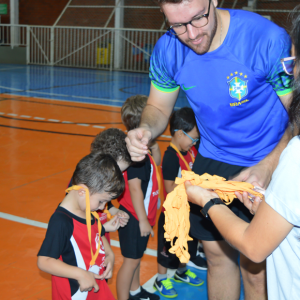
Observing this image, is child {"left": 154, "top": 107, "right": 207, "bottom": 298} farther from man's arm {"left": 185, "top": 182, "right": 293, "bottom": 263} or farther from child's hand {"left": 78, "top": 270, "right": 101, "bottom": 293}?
man's arm {"left": 185, "top": 182, "right": 293, "bottom": 263}

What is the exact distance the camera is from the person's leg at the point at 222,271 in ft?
7.35

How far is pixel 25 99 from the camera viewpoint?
386 inches

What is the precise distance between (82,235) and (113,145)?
2.19ft

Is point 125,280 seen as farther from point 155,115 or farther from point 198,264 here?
point 155,115

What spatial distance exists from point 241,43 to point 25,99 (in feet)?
28.6

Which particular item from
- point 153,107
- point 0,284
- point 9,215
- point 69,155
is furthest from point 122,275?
point 69,155

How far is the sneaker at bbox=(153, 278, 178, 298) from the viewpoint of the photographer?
274 centimetres

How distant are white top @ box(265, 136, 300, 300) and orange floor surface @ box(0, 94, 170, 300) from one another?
1674 mm

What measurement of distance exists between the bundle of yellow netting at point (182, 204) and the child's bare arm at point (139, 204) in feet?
2.70

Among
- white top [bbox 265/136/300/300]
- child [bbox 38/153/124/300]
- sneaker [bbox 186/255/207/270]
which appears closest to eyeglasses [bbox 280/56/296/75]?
white top [bbox 265/136/300/300]

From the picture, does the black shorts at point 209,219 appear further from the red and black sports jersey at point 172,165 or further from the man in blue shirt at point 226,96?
the red and black sports jersey at point 172,165

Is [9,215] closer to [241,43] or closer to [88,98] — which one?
[241,43]

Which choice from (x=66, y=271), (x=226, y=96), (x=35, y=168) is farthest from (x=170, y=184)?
(x=35, y=168)

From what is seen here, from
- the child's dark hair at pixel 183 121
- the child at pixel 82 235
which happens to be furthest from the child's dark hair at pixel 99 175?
the child's dark hair at pixel 183 121
